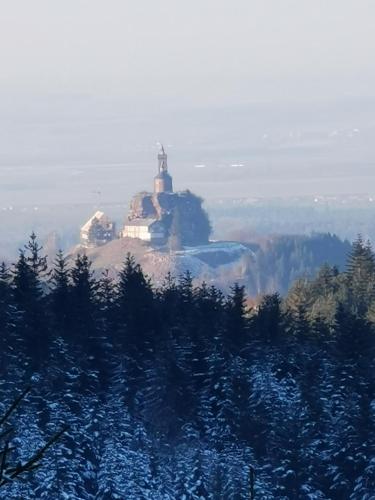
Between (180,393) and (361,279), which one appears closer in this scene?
(180,393)

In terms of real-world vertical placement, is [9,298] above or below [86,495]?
above

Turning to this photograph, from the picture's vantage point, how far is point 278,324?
41.1 metres

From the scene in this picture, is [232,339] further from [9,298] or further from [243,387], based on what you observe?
[9,298]

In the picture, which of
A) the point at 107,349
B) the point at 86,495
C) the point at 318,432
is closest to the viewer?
the point at 86,495

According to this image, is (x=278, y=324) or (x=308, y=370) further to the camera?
(x=278, y=324)

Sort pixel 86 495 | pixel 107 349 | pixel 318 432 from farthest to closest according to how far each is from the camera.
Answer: pixel 107 349
pixel 318 432
pixel 86 495

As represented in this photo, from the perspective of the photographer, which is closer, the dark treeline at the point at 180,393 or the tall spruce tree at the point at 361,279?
the dark treeline at the point at 180,393

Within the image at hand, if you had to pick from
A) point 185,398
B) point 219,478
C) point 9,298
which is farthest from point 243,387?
point 9,298

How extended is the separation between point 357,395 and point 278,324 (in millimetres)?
4081

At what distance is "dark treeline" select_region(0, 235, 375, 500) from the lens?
3397cm

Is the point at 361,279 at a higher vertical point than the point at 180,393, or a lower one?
higher

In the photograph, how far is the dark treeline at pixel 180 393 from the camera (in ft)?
111

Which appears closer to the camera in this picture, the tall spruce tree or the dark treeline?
the dark treeline

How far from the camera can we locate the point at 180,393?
36875mm
